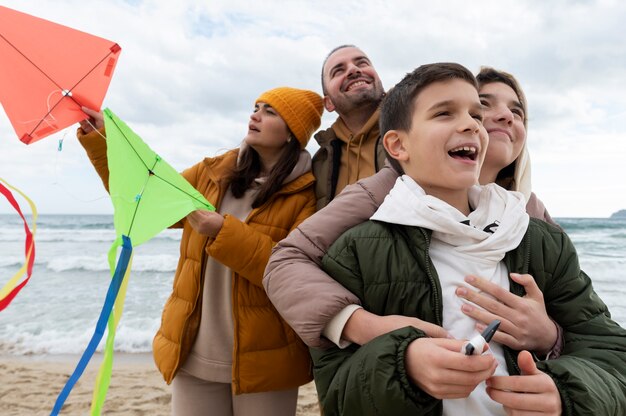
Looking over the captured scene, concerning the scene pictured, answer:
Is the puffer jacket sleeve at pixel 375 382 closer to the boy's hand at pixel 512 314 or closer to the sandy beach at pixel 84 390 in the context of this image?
the boy's hand at pixel 512 314

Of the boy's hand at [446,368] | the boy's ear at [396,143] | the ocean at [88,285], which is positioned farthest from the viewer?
the ocean at [88,285]

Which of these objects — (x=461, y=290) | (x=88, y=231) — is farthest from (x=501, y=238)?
(x=88, y=231)

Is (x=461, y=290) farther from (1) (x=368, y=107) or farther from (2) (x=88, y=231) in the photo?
(2) (x=88, y=231)

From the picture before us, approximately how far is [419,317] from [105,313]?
841 mm

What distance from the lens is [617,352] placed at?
112 centimetres

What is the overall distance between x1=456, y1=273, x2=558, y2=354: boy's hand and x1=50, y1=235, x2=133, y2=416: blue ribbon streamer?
36.2 inches

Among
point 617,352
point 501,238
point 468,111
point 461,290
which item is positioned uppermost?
point 468,111

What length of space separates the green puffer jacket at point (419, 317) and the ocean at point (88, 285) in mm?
5686

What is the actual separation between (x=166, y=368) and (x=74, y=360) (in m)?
4.69

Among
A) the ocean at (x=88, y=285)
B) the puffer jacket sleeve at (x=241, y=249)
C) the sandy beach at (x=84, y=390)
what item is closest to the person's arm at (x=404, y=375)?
the puffer jacket sleeve at (x=241, y=249)

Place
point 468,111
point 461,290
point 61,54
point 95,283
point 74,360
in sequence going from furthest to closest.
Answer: point 95,283, point 74,360, point 61,54, point 468,111, point 461,290

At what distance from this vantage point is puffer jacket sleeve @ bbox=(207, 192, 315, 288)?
1.77m

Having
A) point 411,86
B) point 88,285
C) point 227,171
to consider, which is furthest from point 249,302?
point 88,285

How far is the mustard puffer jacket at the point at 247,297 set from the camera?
1.81 meters
